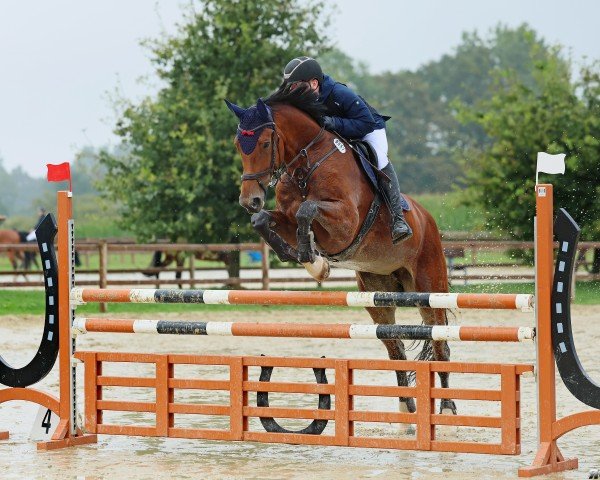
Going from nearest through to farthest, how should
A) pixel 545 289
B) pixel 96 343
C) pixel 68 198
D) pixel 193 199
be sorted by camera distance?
pixel 545 289 → pixel 68 198 → pixel 96 343 → pixel 193 199

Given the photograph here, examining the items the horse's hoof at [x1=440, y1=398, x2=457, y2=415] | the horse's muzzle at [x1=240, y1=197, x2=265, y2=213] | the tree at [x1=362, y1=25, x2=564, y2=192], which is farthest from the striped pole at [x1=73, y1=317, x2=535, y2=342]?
the tree at [x1=362, y1=25, x2=564, y2=192]

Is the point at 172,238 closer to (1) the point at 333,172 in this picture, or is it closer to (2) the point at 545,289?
(1) the point at 333,172

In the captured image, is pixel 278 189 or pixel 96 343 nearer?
pixel 278 189

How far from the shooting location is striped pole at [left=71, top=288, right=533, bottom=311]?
15.7 ft

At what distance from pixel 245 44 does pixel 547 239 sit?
41.5 feet

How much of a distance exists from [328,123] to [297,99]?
219 mm

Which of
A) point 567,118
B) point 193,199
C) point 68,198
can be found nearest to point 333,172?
point 68,198

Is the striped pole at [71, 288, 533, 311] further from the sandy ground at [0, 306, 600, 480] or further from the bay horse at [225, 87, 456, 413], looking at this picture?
the sandy ground at [0, 306, 600, 480]

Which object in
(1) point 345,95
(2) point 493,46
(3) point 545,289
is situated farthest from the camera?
(2) point 493,46

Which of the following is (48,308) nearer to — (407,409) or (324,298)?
(324,298)

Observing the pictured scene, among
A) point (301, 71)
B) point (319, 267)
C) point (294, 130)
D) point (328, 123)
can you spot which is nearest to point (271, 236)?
point (319, 267)

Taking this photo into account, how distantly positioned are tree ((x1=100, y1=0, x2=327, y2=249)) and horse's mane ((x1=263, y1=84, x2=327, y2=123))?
1071 centimetres

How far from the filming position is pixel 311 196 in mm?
5684

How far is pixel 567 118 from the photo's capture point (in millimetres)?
18281
